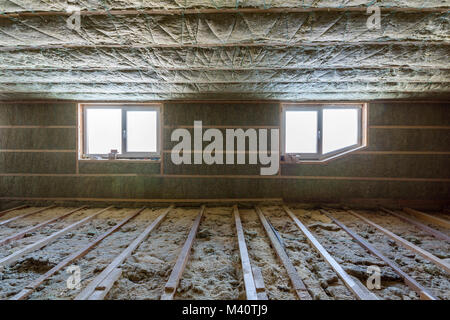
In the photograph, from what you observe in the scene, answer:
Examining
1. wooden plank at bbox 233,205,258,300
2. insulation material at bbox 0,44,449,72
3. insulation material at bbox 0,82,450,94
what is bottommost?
wooden plank at bbox 233,205,258,300

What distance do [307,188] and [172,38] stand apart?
3312mm

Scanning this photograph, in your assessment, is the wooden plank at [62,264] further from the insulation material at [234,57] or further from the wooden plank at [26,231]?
the insulation material at [234,57]

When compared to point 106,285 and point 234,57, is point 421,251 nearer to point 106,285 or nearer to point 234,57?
point 234,57

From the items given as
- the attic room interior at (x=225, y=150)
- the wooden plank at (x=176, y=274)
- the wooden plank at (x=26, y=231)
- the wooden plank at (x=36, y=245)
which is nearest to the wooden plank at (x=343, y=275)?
the attic room interior at (x=225, y=150)

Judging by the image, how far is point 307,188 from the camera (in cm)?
382

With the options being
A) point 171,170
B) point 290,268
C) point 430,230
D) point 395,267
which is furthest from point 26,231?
point 430,230

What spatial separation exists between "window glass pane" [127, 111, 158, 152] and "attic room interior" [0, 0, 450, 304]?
3 cm

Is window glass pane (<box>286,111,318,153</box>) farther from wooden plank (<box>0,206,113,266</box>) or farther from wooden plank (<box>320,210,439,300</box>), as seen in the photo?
wooden plank (<box>0,206,113,266</box>)

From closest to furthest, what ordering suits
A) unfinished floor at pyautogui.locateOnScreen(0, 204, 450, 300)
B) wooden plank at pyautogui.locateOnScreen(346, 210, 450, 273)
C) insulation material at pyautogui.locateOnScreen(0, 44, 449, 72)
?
unfinished floor at pyautogui.locateOnScreen(0, 204, 450, 300)
wooden plank at pyautogui.locateOnScreen(346, 210, 450, 273)
insulation material at pyautogui.locateOnScreen(0, 44, 449, 72)

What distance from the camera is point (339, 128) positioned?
399 cm

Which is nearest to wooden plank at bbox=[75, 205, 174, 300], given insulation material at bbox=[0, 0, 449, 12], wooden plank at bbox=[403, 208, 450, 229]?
insulation material at bbox=[0, 0, 449, 12]

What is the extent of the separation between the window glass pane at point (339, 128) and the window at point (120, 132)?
3400mm

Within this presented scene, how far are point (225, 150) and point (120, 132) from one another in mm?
Result: 2177

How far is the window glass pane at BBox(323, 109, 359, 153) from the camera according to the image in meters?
3.97
